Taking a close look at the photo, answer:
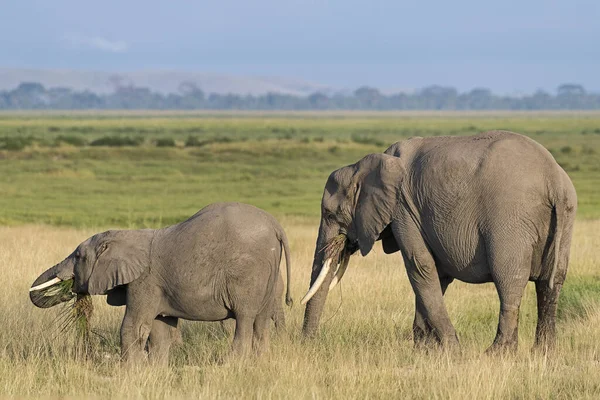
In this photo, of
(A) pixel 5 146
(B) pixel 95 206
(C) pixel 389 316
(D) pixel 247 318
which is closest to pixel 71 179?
(B) pixel 95 206

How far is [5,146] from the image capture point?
152ft

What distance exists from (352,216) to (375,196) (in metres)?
0.37

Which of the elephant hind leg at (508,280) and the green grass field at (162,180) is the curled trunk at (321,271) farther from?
the green grass field at (162,180)

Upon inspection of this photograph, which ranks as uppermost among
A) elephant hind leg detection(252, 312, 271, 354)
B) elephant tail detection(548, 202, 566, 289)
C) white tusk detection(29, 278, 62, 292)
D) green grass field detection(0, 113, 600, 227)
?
elephant tail detection(548, 202, 566, 289)

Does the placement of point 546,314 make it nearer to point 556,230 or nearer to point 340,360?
point 556,230

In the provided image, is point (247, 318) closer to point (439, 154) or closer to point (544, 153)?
point (439, 154)

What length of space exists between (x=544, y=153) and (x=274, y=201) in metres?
18.9

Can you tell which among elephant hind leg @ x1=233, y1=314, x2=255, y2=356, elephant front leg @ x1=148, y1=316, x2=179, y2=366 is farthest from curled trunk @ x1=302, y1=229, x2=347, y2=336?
elephant front leg @ x1=148, y1=316, x2=179, y2=366

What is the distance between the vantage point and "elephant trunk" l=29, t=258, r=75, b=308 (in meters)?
8.54

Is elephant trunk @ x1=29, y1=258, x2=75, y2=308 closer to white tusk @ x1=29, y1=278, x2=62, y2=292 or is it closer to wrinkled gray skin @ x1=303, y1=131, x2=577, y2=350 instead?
white tusk @ x1=29, y1=278, x2=62, y2=292

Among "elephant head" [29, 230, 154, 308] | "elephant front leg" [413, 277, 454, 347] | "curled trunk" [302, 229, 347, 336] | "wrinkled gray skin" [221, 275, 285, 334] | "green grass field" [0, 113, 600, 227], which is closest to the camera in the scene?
"elephant head" [29, 230, 154, 308]

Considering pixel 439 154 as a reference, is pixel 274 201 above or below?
below

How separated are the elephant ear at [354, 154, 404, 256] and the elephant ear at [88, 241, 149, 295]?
1.79 meters

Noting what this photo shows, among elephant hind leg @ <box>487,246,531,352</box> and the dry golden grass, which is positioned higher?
elephant hind leg @ <box>487,246,531,352</box>
